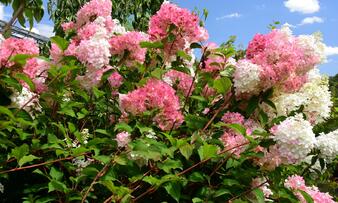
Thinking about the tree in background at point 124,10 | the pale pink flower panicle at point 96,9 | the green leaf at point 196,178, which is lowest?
the green leaf at point 196,178

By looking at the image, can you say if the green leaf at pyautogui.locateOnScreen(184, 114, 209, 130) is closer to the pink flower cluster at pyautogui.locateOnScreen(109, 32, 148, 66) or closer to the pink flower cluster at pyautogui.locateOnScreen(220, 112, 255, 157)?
the pink flower cluster at pyautogui.locateOnScreen(220, 112, 255, 157)

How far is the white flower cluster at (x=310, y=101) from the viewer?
5.98 ft

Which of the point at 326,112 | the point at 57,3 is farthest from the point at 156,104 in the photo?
the point at 57,3

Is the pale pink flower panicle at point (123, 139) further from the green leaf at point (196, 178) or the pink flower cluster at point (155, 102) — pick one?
the green leaf at point (196, 178)

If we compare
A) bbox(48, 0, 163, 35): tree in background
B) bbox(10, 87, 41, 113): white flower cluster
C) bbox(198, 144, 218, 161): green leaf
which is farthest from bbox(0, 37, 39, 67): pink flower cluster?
bbox(48, 0, 163, 35): tree in background

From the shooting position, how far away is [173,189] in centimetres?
150

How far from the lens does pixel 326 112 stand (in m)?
2.06

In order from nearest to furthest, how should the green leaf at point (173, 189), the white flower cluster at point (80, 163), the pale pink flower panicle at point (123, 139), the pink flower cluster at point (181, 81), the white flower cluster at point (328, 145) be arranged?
the green leaf at point (173, 189) → the pale pink flower panicle at point (123, 139) → the white flower cluster at point (80, 163) → the white flower cluster at point (328, 145) → the pink flower cluster at point (181, 81)

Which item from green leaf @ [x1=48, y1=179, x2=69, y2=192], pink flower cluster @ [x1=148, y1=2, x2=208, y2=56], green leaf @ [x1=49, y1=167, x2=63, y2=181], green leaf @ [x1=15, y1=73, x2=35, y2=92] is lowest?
green leaf @ [x1=48, y1=179, x2=69, y2=192]

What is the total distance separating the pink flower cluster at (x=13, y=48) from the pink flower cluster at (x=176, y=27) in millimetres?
487

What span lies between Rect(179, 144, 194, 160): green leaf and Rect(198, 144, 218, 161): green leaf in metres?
0.03

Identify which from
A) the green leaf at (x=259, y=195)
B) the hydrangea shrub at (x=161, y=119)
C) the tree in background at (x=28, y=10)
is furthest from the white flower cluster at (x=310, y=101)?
the tree in background at (x=28, y=10)

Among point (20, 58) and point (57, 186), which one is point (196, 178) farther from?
point (20, 58)

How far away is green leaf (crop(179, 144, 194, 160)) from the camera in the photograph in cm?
155
